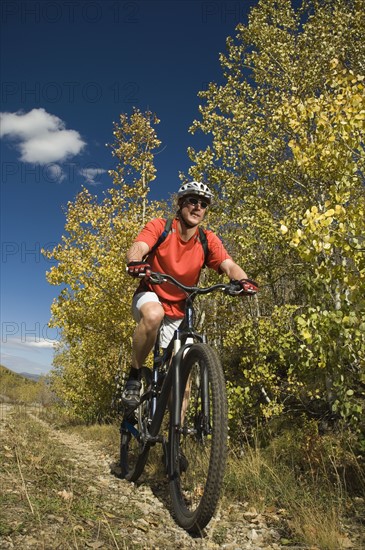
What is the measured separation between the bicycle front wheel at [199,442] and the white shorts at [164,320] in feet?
2.97

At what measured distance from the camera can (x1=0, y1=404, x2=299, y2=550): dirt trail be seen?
304 centimetres

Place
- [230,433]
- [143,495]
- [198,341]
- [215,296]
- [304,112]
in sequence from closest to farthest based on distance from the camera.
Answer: [198,341] < [143,495] < [304,112] < [230,433] < [215,296]

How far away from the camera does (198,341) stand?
409 cm

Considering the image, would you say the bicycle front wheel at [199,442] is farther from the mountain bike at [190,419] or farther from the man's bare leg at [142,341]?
the man's bare leg at [142,341]

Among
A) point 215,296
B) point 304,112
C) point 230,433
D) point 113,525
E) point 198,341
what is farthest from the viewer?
point 215,296

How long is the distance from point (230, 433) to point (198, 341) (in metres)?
6.44

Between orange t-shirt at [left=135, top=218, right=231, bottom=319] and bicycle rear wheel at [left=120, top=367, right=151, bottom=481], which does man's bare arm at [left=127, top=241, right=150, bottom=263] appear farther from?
bicycle rear wheel at [left=120, top=367, right=151, bottom=481]

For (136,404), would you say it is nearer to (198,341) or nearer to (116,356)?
(198,341)

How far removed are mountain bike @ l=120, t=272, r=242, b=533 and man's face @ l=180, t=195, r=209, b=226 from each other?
100 centimetres

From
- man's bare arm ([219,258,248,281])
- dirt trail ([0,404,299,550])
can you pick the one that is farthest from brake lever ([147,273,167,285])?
dirt trail ([0,404,299,550])

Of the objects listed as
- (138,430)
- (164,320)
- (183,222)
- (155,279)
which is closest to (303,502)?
(138,430)

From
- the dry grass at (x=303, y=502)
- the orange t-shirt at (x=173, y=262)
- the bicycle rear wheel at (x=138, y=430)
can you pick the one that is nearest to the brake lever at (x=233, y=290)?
the orange t-shirt at (x=173, y=262)

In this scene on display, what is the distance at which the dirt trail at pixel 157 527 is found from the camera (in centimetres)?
304

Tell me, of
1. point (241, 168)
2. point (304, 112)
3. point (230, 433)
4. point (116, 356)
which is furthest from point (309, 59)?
point (116, 356)
